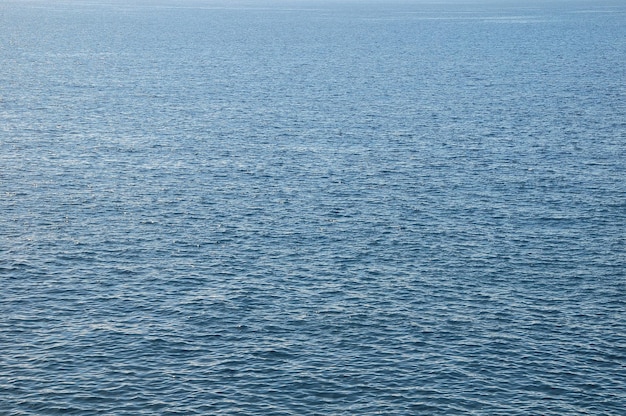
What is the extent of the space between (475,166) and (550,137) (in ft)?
86.4

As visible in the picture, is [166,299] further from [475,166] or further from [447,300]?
[475,166]

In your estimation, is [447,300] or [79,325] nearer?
[79,325]

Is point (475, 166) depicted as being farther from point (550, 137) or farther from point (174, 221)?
point (174, 221)

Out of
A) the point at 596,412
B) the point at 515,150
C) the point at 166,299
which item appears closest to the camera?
the point at 596,412

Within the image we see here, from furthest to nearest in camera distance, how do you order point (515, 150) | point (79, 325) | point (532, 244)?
point (515, 150) < point (532, 244) < point (79, 325)

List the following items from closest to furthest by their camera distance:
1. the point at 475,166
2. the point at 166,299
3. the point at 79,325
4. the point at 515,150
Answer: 1. the point at 79,325
2. the point at 166,299
3. the point at 475,166
4. the point at 515,150

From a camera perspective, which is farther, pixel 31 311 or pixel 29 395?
pixel 31 311

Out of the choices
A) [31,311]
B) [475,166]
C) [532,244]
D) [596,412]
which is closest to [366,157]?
[475,166]

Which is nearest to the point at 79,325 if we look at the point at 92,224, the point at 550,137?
the point at 92,224

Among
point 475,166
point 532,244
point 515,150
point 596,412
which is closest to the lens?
point 596,412

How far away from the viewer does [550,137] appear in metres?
166

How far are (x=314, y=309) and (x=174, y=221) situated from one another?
32113mm

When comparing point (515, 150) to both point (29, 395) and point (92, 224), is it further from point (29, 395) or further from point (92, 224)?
point (29, 395)

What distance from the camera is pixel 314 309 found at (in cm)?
9450
